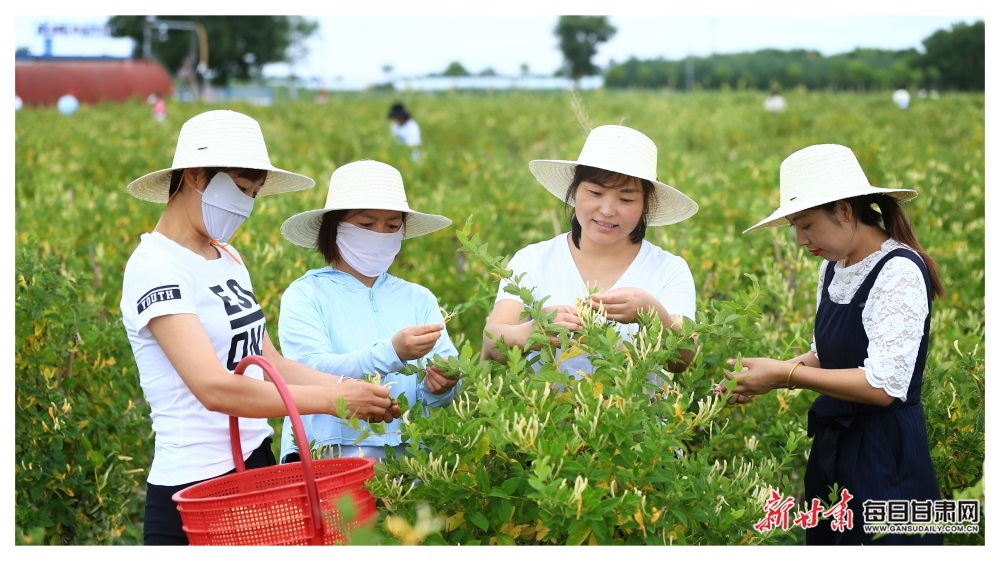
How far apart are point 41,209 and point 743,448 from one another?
4.70 metres

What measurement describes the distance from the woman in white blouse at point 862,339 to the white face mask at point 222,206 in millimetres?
1342

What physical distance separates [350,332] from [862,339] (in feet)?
4.66

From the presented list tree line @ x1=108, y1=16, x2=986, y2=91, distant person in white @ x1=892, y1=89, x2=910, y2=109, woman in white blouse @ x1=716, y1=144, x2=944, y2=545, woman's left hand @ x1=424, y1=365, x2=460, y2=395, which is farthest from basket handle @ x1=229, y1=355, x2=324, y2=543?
tree line @ x1=108, y1=16, x2=986, y2=91

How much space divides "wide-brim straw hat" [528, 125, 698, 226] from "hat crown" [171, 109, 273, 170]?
943 mm

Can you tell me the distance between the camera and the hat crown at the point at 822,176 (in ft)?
8.78

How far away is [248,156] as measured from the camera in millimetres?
2660

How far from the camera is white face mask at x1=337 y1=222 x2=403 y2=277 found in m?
2.94

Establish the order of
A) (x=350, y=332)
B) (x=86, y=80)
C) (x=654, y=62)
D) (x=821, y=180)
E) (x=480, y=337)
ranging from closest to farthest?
(x=821, y=180)
(x=350, y=332)
(x=480, y=337)
(x=86, y=80)
(x=654, y=62)

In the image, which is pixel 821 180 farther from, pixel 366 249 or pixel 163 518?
pixel 163 518

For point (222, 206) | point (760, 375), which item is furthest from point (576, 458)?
point (222, 206)

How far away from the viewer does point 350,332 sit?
2.89 metres

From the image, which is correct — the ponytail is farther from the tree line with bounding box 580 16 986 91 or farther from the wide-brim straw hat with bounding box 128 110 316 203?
the tree line with bounding box 580 16 986 91

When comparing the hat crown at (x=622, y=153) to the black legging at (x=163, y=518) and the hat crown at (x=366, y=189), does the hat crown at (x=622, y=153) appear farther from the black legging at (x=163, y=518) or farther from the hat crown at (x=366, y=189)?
the black legging at (x=163, y=518)

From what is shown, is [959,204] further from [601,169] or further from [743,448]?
[601,169]
